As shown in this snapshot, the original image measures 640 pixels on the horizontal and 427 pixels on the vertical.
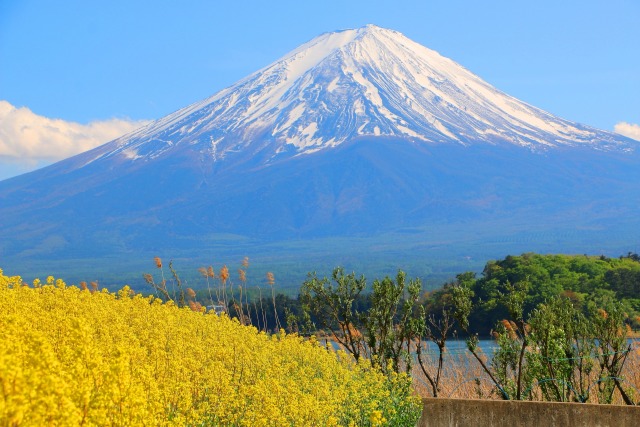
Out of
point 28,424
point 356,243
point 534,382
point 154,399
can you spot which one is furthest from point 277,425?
point 356,243

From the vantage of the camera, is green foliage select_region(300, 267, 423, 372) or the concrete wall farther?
green foliage select_region(300, 267, 423, 372)

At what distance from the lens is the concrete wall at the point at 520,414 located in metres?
9.65

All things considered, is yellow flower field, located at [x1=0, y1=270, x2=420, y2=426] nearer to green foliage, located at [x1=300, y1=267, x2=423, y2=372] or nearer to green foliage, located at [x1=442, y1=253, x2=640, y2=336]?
green foliage, located at [x1=300, y1=267, x2=423, y2=372]

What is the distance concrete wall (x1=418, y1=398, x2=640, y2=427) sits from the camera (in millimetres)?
9648

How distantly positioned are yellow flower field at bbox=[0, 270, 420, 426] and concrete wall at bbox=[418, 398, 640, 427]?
347 millimetres

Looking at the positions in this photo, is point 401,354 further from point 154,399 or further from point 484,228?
point 484,228

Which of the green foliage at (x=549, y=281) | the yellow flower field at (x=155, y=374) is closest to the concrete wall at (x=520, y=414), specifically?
the yellow flower field at (x=155, y=374)

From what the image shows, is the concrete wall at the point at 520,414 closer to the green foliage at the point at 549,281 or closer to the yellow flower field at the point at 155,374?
the yellow flower field at the point at 155,374

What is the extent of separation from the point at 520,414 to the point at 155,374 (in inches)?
161

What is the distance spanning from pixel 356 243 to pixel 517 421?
172156 mm

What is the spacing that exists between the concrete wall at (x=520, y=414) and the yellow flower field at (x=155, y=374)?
0.35 metres

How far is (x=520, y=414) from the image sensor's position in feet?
32.7

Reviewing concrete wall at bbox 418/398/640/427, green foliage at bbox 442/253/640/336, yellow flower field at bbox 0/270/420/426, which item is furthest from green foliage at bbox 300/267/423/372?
green foliage at bbox 442/253/640/336

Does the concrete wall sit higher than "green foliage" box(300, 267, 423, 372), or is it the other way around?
"green foliage" box(300, 267, 423, 372)
